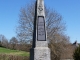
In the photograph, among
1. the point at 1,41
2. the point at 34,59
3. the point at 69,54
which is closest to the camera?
the point at 34,59

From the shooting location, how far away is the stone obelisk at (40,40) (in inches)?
428

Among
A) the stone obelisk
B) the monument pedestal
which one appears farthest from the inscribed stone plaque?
the monument pedestal

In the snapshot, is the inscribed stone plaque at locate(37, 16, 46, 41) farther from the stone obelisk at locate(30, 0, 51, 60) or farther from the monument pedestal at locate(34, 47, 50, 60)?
the monument pedestal at locate(34, 47, 50, 60)

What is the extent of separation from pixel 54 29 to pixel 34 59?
58.3 ft

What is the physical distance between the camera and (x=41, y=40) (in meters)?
11.1

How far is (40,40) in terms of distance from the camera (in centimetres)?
1112

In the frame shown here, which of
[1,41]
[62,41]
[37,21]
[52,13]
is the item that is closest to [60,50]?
[62,41]

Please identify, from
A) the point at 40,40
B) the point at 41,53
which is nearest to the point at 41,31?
the point at 40,40

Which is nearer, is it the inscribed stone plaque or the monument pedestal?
the monument pedestal

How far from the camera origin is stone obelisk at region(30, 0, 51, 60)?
10.9 metres

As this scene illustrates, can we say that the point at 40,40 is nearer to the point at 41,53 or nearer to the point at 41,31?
the point at 41,31

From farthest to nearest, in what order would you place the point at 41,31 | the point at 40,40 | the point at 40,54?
1. the point at 41,31
2. the point at 40,40
3. the point at 40,54

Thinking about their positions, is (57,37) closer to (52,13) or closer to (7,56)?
(52,13)

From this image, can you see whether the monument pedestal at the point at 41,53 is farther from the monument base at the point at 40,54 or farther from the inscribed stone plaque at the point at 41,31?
the inscribed stone plaque at the point at 41,31
